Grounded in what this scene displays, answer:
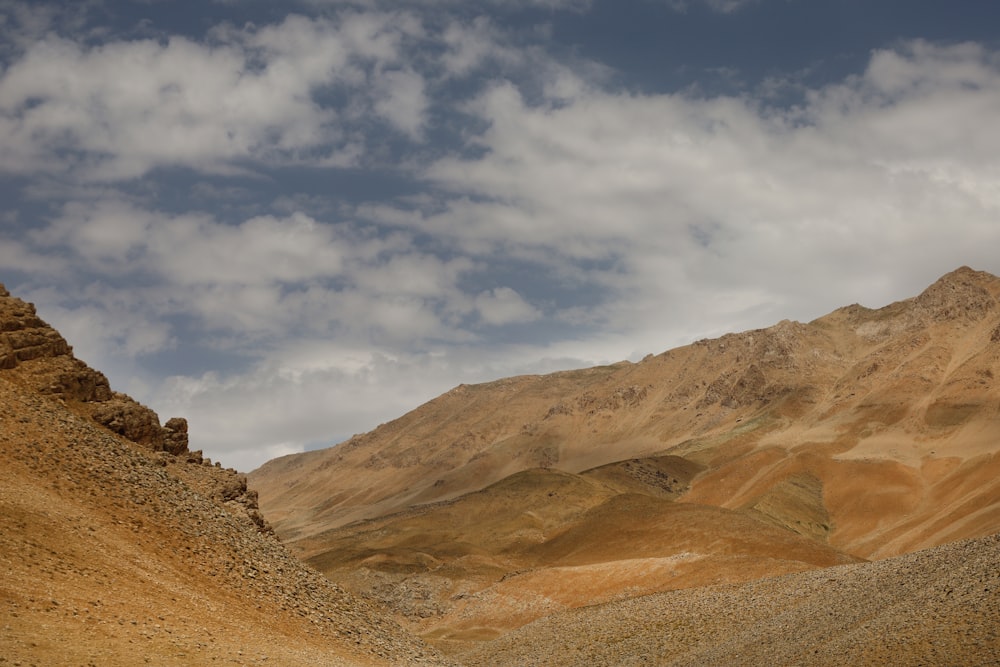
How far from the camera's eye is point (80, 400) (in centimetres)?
3772

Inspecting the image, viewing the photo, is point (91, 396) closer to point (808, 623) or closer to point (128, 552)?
point (128, 552)

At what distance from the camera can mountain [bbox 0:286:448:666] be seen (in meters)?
23.8

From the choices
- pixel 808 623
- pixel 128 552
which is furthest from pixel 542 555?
pixel 128 552

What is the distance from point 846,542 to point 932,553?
92517 millimetres

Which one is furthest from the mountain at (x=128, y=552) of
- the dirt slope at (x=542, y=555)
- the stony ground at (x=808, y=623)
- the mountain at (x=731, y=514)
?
the dirt slope at (x=542, y=555)

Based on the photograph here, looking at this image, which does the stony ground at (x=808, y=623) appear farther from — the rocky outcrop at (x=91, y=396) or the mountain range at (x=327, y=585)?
the rocky outcrop at (x=91, y=396)

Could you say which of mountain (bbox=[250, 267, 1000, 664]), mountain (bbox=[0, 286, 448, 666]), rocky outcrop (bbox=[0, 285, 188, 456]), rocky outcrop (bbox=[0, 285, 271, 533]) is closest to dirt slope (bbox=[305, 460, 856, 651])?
mountain (bbox=[250, 267, 1000, 664])

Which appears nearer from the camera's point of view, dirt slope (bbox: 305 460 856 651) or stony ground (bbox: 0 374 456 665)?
stony ground (bbox: 0 374 456 665)

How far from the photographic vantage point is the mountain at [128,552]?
23.8 m

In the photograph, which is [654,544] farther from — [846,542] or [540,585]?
[846,542]

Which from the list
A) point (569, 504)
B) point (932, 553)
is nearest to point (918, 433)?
point (569, 504)

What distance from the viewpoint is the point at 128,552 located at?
28.8 m

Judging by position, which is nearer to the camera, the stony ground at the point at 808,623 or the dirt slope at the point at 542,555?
the stony ground at the point at 808,623

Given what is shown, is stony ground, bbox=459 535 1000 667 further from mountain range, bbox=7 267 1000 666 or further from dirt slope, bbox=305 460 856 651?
dirt slope, bbox=305 460 856 651
